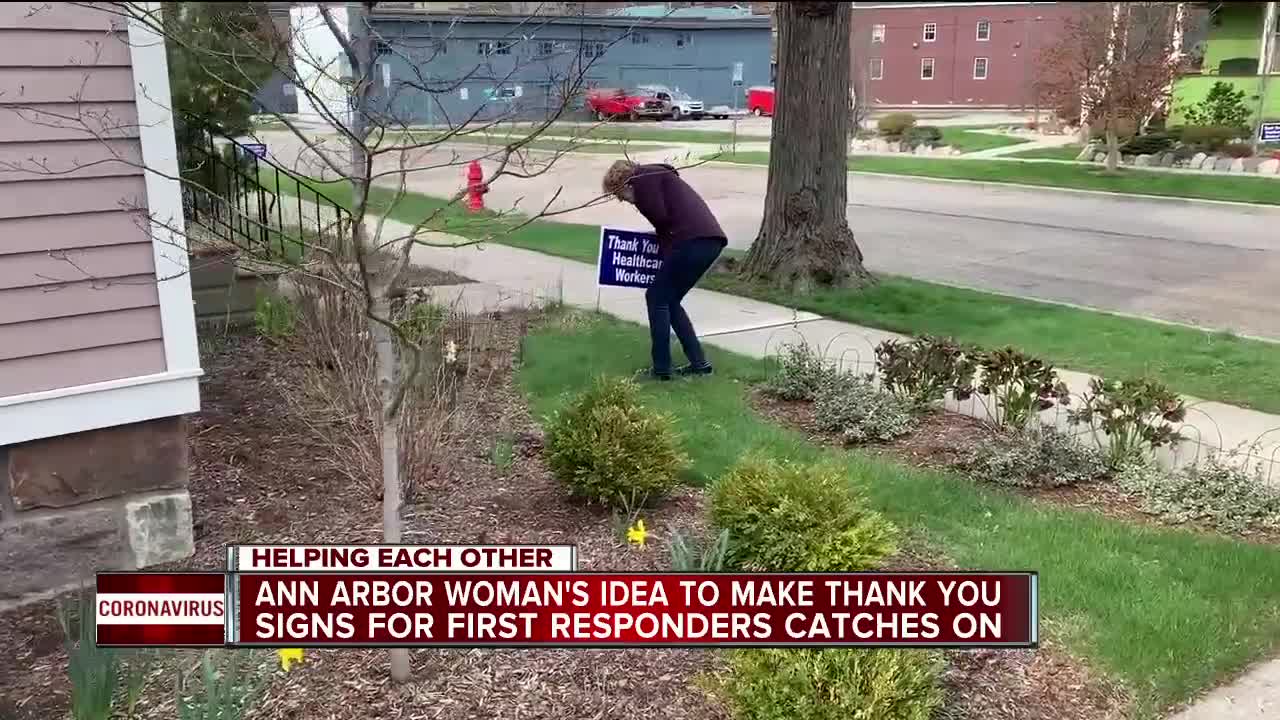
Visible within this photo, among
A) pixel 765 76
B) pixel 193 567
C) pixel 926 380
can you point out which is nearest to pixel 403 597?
pixel 193 567

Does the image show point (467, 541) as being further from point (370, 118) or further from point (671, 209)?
point (671, 209)

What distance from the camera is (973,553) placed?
420 cm

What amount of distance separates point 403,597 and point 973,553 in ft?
7.36

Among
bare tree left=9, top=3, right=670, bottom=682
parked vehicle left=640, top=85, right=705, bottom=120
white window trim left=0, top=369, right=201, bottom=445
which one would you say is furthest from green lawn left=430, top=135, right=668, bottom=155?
parked vehicle left=640, top=85, right=705, bottom=120

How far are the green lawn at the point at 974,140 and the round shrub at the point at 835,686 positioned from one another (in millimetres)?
27357

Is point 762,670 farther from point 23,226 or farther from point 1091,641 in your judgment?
point 23,226

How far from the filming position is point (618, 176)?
5.92 metres

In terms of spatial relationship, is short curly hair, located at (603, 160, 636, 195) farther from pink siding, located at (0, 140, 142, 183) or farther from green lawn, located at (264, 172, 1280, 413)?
pink siding, located at (0, 140, 142, 183)

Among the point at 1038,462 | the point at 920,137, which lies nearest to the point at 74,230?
the point at 1038,462

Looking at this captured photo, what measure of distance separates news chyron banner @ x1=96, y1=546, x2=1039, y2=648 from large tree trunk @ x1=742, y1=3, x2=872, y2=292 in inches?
267

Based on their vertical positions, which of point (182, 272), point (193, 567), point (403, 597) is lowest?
point (193, 567)

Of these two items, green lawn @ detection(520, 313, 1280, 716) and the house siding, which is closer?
green lawn @ detection(520, 313, 1280, 716)

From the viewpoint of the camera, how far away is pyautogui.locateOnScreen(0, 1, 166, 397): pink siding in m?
3.78

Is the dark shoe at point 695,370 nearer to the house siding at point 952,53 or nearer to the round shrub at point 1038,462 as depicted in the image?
the round shrub at point 1038,462
